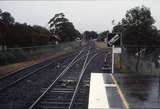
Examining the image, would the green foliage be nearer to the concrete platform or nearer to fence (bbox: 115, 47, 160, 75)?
fence (bbox: 115, 47, 160, 75)

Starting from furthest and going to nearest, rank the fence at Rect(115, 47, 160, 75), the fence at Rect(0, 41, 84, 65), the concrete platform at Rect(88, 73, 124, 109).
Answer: the fence at Rect(0, 41, 84, 65) → the fence at Rect(115, 47, 160, 75) → the concrete platform at Rect(88, 73, 124, 109)

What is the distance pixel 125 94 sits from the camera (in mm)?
13820

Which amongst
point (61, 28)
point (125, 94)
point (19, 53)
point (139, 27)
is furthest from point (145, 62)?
point (61, 28)

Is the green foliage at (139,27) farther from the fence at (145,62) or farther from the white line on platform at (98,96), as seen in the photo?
the white line on platform at (98,96)

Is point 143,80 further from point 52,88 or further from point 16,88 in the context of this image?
point 16,88

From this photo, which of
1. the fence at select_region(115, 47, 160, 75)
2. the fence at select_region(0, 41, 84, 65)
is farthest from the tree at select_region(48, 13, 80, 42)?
the fence at select_region(115, 47, 160, 75)

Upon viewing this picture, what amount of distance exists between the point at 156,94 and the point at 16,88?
23.2 feet

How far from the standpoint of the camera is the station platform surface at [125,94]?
1178 centimetres

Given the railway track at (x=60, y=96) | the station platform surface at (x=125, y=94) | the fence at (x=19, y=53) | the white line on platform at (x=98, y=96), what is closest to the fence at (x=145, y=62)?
the station platform surface at (x=125, y=94)

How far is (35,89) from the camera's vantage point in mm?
17375

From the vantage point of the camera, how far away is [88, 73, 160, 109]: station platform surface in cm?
1178

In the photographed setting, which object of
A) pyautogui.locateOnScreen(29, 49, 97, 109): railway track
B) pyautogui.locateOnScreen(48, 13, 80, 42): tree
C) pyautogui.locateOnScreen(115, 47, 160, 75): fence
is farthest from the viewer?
pyautogui.locateOnScreen(48, 13, 80, 42): tree

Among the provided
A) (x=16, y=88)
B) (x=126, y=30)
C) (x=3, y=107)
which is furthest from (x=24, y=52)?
(x=3, y=107)

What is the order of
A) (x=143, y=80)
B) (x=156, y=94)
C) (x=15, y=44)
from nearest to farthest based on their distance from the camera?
(x=156, y=94), (x=143, y=80), (x=15, y=44)
